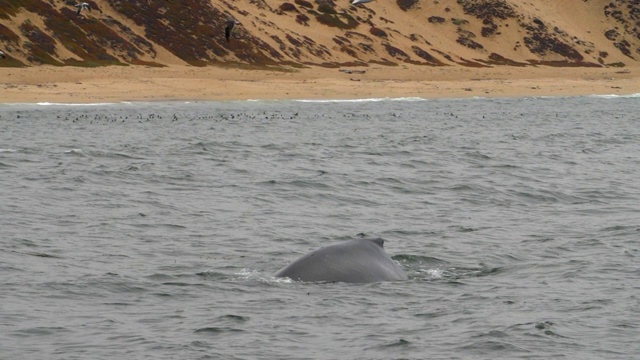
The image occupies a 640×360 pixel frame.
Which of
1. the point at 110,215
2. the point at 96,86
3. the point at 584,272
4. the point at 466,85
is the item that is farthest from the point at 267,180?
the point at 466,85

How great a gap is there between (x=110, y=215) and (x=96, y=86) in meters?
46.2

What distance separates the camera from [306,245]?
21.2 metres

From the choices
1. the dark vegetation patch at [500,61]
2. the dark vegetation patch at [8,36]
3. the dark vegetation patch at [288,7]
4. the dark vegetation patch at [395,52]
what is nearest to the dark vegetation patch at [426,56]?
the dark vegetation patch at [395,52]

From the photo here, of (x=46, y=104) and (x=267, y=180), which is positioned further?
(x=46, y=104)

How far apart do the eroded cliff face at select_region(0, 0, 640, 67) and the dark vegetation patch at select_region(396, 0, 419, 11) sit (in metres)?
0.31

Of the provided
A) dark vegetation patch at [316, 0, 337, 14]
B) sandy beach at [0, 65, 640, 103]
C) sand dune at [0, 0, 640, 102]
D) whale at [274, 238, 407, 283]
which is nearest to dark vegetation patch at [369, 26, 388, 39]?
sand dune at [0, 0, 640, 102]

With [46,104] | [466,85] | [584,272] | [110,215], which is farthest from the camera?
[466,85]

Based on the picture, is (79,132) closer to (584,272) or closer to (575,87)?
(584,272)

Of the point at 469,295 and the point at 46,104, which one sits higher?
the point at 469,295

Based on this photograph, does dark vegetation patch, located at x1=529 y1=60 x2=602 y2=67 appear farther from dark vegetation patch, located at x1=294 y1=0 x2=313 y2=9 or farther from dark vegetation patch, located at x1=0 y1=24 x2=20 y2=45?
dark vegetation patch, located at x1=0 y1=24 x2=20 y2=45

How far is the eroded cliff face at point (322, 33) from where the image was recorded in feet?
274

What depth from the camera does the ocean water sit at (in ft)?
47.9

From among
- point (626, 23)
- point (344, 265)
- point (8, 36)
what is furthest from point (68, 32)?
point (626, 23)

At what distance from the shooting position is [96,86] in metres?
69.2
